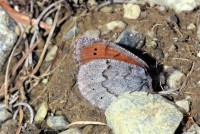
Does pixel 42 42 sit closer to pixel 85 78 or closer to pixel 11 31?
pixel 11 31

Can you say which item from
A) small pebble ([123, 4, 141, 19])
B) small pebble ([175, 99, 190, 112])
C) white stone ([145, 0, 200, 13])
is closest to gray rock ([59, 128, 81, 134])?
small pebble ([175, 99, 190, 112])

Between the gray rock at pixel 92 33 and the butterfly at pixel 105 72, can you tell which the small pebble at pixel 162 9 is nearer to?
the gray rock at pixel 92 33

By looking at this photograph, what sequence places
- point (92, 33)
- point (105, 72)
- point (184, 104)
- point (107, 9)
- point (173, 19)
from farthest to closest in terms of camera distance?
point (107, 9) < point (92, 33) < point (173, 19) < point (105, 72) < point (184, 104)

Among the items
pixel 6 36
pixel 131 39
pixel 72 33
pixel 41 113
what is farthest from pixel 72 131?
pixel 6 36

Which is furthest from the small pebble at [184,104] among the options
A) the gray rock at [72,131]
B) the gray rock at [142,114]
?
the gray rock at [72,131]

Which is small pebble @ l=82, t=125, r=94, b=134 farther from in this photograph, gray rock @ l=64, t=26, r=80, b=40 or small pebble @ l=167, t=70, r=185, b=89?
gray rock @ l=64, t=26, r=80, b=40

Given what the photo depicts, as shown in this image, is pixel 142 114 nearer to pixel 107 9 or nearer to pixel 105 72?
pixel 105 72
